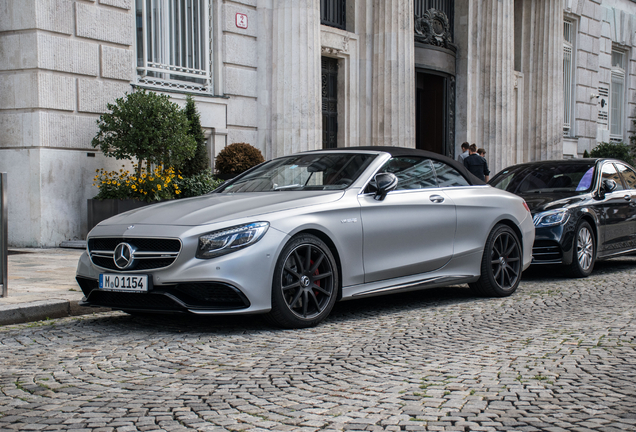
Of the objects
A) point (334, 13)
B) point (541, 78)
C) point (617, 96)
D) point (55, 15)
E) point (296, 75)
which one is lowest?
point (296, 75)

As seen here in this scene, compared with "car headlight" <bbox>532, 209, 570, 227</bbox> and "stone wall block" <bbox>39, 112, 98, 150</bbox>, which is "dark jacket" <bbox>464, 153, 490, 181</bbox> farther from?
"stone wall block" <bbox>39, 112, 98, 150</bbox>

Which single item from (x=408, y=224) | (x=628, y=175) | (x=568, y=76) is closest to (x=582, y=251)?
(x=628, y=175)

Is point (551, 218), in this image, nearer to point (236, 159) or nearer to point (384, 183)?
point (384, 183)

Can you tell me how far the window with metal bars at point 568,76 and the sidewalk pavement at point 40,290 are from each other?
20.6 m

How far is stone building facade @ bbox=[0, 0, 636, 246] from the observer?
36.8 feet

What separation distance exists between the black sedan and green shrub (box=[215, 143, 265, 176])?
446cm

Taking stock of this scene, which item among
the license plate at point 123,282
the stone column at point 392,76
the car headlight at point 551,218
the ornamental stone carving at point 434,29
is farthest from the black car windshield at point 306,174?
the ornamental stone carving at point 434,29

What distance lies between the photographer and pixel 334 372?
14.4ft

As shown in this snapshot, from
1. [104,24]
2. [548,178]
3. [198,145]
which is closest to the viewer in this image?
[548,178]

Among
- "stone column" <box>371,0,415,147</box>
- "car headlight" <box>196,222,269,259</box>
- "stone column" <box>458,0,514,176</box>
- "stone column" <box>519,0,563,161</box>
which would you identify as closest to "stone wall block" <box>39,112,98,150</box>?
"car headlight" <box>196,222,269,259</box>

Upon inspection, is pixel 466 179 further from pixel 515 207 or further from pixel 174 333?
pixel 174 333

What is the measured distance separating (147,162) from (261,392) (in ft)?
26.7

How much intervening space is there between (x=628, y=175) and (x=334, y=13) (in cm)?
828

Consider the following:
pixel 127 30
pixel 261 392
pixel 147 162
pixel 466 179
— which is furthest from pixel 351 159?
pixel 127 30
